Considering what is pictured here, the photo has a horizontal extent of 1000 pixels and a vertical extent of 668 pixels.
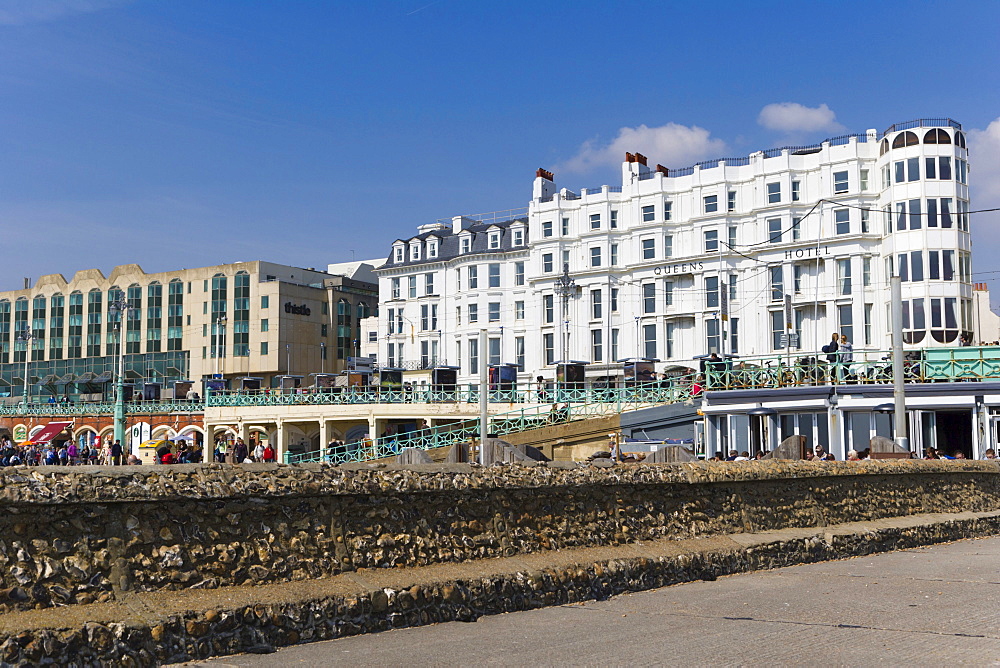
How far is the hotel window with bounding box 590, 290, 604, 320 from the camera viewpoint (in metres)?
74.0

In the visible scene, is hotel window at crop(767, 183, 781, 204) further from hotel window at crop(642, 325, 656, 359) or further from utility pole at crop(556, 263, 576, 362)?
utility pole at crop(556, 263, 576, 362)

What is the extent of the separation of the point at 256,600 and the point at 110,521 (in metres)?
1.20

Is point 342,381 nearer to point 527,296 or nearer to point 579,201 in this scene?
point 527,296

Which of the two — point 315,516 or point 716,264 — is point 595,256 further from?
point 315,516

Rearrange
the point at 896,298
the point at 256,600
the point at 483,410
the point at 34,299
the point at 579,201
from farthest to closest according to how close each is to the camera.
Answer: the point at 34,299 → the point at 579,201 → the point at 483,410 → the point at 896,298 → the point at 256,600

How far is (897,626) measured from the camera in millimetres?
8820

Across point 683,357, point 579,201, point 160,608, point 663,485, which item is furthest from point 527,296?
point 160,608

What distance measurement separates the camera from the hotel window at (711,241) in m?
68.5

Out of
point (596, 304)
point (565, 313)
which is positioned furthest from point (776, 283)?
point (565, 313)

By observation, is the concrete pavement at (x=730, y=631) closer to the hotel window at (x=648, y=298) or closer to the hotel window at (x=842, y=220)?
the hotel window at (x=842, y=220)

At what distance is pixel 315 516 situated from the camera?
8242 millimetres

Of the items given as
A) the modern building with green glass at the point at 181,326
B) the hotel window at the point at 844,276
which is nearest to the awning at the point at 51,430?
the modern building with green glass at the point at 181,326

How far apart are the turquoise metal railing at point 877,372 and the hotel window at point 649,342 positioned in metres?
35.9

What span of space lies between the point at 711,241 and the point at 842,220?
891cm
